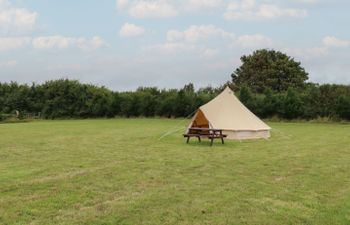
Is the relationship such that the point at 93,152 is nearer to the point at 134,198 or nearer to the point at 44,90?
the point at 134,198

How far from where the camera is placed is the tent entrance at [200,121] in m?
18.2

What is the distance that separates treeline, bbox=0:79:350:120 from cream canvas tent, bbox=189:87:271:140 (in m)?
13.6

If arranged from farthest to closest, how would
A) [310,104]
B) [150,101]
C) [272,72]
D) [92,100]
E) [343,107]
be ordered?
1. [272,72]
2. [92,100]
3. [150,101]
4. [310,104]
5. [343,107]

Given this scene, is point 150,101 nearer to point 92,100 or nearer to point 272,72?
point 92,100

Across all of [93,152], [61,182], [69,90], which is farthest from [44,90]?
[61,182]

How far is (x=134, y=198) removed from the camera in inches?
250

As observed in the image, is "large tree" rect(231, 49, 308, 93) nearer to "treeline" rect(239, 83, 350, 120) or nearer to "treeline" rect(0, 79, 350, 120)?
"treeline" rect(0, 79, 350, 120)

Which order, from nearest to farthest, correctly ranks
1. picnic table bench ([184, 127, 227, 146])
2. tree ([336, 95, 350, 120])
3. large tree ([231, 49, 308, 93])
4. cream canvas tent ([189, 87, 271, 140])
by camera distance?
picnic table bench ([184, 127, 227, 146]) < cream canvas tent ([189, 87, 271, 140]) < tree ([336, 95, 350, 120]) < large tree ([231, 49, 308, 93])

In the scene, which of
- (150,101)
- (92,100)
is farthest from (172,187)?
(92,100)

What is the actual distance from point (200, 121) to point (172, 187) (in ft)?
37.5

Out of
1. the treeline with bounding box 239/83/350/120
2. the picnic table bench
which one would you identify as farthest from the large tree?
the picnic table bench

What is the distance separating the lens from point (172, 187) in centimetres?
717

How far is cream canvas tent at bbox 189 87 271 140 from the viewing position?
1716 centimetres

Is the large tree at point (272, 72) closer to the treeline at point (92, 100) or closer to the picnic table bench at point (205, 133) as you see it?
the treeline at point (92, 100)
